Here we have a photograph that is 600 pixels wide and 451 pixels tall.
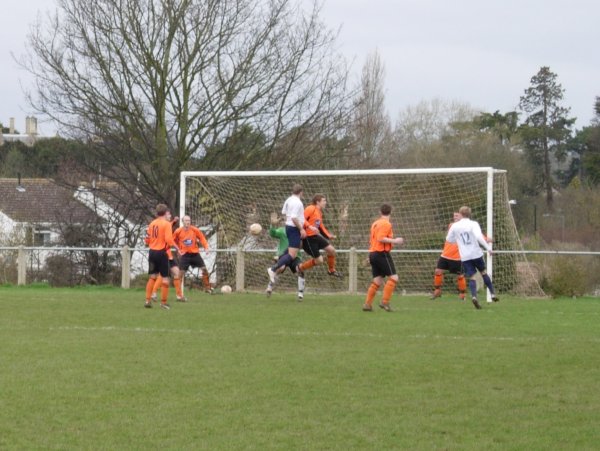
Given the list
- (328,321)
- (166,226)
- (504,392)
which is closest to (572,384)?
(504,392)

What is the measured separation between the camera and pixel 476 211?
2611 centimetres

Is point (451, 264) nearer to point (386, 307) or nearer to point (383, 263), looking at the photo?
point (386, 307)

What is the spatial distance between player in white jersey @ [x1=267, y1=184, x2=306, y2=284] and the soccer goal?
16.7ft

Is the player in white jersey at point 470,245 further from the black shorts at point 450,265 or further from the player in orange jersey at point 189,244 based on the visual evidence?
the player in orange jersey at point 189,244

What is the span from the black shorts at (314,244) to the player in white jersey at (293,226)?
9.7 inches

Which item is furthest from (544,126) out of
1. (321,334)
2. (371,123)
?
(321,334)

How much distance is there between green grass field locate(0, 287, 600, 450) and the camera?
793cm

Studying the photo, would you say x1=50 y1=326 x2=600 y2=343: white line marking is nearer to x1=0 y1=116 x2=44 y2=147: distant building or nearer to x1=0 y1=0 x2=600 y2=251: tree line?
x1=0 y1=0 x2=600 y2=251: tree line

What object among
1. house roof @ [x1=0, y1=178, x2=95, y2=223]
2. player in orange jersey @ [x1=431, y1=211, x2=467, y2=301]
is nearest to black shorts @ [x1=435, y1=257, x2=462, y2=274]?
player in orange jersey @ [x1=431, y1=211, x2=467, y2=301]

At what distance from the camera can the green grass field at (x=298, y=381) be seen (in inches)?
312

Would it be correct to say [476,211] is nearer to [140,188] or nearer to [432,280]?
[432,280]

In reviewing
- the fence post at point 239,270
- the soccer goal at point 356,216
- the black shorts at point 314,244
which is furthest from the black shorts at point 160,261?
the fence post at point 239,270

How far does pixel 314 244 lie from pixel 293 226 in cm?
75

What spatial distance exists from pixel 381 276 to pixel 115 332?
5.07m
